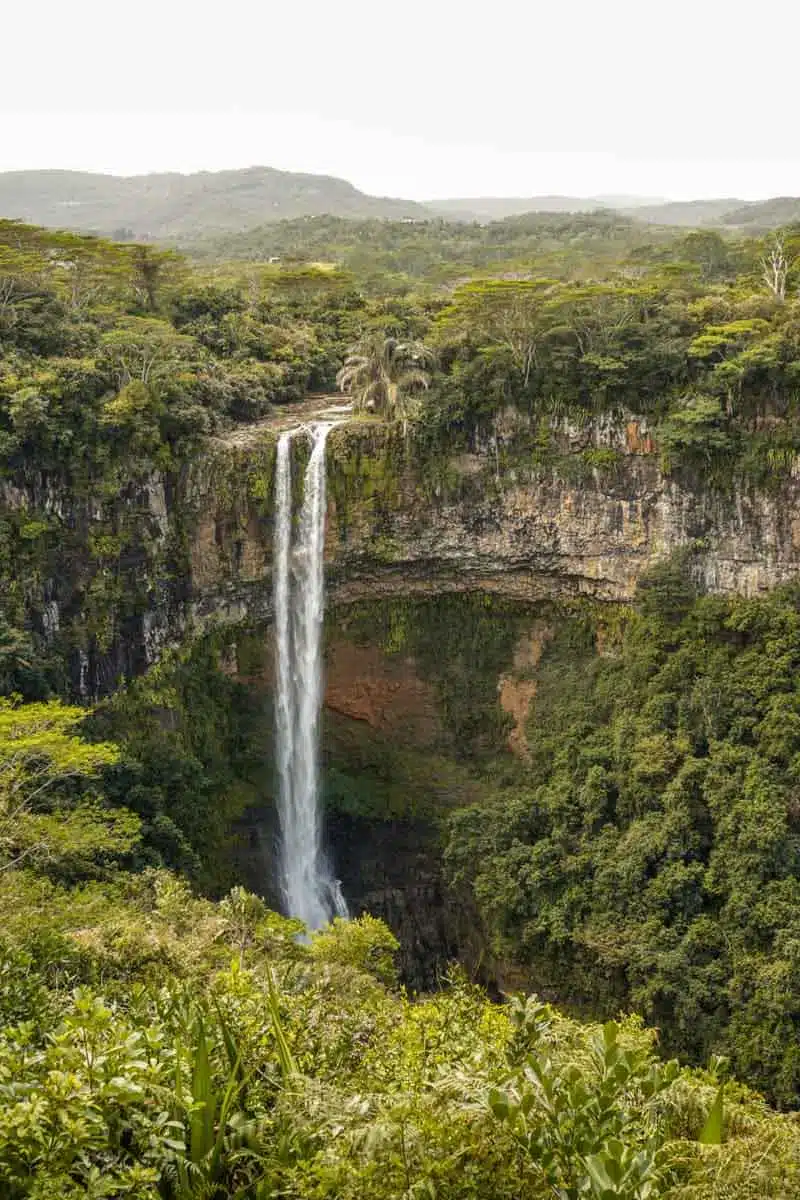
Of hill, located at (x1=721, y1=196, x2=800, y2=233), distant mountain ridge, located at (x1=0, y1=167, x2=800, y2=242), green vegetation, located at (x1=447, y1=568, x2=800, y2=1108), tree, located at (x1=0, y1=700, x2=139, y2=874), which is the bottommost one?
green vegetation, located at (x1=447, y1=568, x2=800, y2=1108)

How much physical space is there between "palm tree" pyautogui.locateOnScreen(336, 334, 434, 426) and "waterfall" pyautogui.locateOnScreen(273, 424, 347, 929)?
5.55ft

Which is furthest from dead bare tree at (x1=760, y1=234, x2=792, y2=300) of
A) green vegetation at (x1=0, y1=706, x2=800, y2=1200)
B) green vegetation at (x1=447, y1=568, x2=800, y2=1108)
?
green vegetation at (x1=0, y1=706, x2=800, y2=1200)

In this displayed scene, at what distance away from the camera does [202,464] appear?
23141mm

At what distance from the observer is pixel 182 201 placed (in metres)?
118

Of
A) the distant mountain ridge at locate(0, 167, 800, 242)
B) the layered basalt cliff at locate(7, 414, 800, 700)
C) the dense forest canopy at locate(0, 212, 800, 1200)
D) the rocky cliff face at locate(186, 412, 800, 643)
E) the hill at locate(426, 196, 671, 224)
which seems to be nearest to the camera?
Result: the dense forest canopy at locate(0, 212, 800, 1200)

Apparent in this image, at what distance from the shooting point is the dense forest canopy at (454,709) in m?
9.08

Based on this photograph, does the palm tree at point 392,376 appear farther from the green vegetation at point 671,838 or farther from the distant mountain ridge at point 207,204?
the distant mountain ridge at point 207,204

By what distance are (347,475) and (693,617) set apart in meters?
9.17

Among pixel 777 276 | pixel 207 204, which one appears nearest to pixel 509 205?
pixel 207 204

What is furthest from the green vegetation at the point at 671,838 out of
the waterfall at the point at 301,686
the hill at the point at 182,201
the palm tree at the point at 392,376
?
the hill at the point at 182,201

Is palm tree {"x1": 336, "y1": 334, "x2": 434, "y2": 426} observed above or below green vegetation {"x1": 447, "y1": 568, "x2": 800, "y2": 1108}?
above

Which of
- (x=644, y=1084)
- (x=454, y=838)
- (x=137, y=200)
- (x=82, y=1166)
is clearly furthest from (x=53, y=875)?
(x=137, y=200)

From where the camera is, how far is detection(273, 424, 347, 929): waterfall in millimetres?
24125

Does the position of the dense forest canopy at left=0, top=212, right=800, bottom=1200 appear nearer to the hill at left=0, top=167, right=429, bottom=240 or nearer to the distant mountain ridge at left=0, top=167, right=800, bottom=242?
the distant mountain ridge at left=0, top=167, right=800, bottom=242
